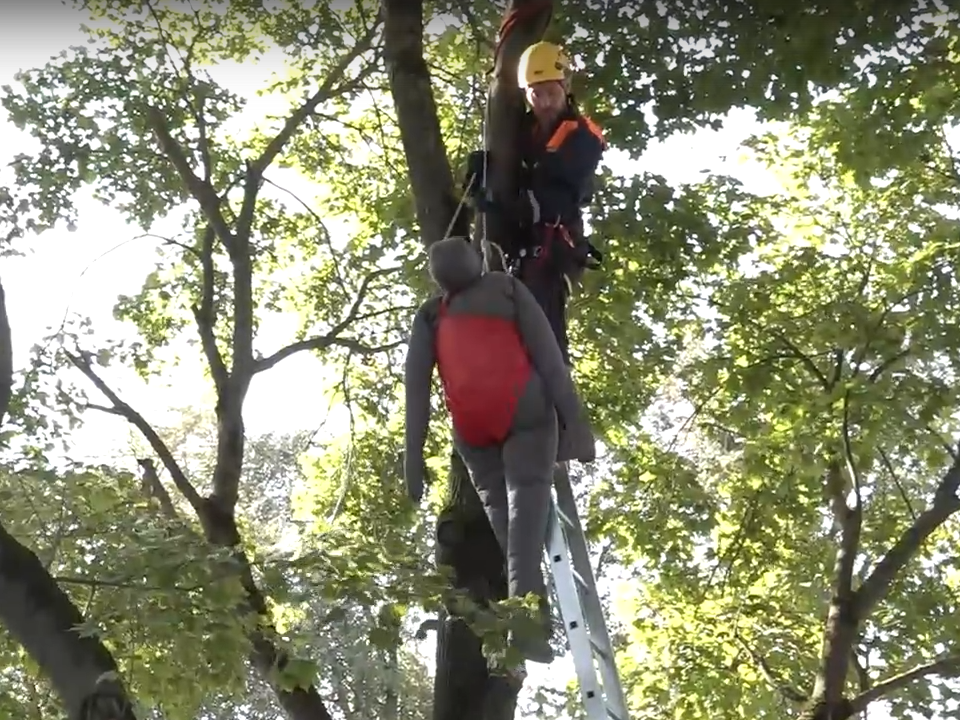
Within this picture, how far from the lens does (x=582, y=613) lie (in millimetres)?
3637

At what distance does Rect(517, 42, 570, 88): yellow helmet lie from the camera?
4270 mm

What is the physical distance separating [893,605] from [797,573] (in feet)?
2.70

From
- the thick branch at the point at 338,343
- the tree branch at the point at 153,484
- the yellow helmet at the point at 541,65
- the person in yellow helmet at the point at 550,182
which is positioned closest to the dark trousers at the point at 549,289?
the person in yellow helmet at the point at 550,182

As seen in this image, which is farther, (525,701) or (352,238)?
(352,238)

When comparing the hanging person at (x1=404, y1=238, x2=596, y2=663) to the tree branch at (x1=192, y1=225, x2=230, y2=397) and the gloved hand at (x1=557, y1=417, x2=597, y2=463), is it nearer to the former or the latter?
the gloved hand at (x1=557, y1=417, x2=597, y2=463)

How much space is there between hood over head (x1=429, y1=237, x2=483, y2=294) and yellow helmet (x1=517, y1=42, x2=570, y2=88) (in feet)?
2.89

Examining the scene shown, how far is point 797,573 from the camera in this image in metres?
9.24

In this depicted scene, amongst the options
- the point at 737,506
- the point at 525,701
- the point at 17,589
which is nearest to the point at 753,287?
the point at 737,506

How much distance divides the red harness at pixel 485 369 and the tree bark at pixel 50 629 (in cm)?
173

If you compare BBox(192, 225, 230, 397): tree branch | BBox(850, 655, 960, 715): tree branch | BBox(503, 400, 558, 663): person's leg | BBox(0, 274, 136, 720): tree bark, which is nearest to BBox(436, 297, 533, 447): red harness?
BBox(503, 400, 558, 663): person's leg

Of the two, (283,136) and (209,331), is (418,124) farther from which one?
(209,331)

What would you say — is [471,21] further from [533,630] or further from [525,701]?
[525,701]

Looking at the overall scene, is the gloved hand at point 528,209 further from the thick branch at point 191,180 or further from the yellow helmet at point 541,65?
the thick branch at point 191,180

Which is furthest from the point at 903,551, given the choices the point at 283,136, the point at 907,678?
the point at 283,136
